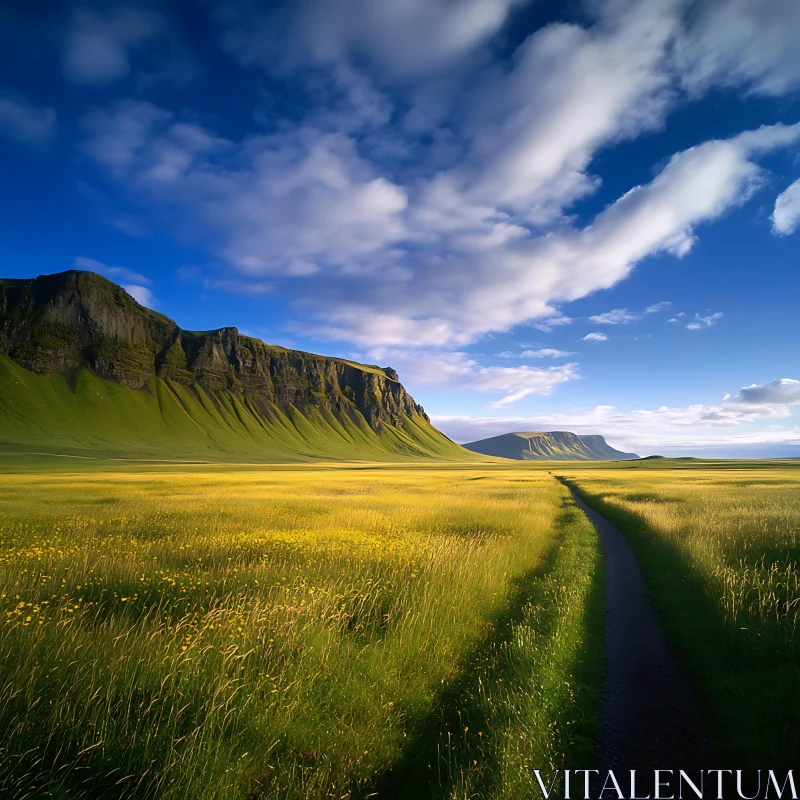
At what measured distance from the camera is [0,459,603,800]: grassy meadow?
4715 mm

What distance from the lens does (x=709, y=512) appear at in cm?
2383

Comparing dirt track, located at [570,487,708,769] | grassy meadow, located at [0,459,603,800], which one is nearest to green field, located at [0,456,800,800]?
grassy meadow, located at [0,459,603,800]

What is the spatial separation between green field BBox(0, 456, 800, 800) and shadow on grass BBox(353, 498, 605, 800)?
0.03 meters

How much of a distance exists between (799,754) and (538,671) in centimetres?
336

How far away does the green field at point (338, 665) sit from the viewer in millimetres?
4797

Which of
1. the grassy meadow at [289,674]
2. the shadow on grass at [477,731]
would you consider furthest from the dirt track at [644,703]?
the grassy meadow at [289,674]

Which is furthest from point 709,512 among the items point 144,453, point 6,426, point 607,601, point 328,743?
point 6,426

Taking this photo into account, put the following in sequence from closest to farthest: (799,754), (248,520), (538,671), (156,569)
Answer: (799,754) → (538,671) → (156,569) → (248,520)

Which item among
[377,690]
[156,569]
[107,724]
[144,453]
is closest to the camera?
[107,724]

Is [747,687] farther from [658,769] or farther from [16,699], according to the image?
[16,699]

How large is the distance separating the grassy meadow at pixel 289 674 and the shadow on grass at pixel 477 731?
1.1 inches

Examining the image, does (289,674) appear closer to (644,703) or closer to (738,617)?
(644,703)

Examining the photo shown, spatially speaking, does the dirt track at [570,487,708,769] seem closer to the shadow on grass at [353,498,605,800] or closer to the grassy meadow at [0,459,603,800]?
the shadow on grass at [353,498,605,800]

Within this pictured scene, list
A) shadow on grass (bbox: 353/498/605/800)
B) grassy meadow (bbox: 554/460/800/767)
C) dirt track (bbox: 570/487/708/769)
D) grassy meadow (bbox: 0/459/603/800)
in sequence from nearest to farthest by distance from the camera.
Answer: grassy meadow (bbox: 0/459/603/800)
shadow on grass (bbox: 353/498/605/800)
dirt track (bbox: 570/487/708/769)
grassy meadow (bbox: 554/460/800/767)
